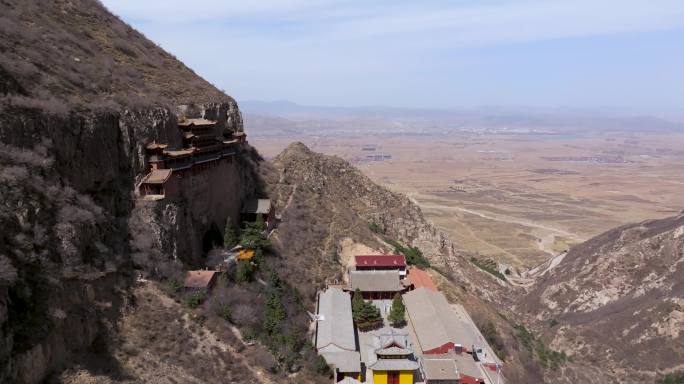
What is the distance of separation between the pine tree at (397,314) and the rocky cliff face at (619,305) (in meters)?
16.9

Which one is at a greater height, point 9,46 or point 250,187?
point 9,46

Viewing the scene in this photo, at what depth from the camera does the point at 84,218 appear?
93.6 feet

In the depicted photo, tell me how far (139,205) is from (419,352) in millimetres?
20890

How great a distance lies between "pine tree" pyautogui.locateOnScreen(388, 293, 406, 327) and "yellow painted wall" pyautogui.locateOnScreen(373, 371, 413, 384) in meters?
7.11

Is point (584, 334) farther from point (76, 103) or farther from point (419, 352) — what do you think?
point (76, 103)

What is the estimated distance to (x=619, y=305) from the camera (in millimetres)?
59969

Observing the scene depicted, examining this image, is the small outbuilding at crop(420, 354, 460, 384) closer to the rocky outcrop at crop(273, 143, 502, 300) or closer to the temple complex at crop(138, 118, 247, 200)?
the temple complex at crop(138, 118, 247, 200)

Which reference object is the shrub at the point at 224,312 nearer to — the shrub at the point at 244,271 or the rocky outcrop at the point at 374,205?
the shrub at the point at 244,271

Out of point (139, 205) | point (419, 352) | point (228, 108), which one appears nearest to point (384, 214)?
point (228, 108)

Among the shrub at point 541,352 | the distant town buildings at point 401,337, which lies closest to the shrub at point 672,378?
the shrub at point 541,352

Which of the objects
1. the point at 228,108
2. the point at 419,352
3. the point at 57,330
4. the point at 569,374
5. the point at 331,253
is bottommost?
the point at 569,374

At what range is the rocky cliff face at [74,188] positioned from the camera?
23828mm

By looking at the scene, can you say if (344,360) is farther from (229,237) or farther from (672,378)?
(672,378)

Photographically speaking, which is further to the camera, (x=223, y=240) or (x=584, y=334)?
(x=584, y=334)
